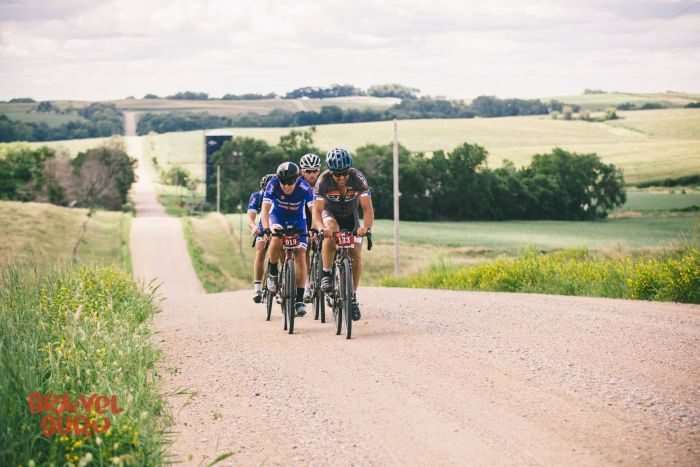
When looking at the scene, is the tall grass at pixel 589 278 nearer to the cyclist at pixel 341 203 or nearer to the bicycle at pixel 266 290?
the cyclist at pixel 341 203

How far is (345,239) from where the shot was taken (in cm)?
1320

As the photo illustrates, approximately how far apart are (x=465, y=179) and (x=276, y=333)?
4869 cm

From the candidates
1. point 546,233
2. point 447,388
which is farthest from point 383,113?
point 447,388

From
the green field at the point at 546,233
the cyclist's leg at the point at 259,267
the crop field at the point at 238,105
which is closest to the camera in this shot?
the cyclist's leg at the point at 259,267

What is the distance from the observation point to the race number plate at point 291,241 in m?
13.8

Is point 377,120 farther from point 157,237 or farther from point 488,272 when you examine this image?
point 488,272

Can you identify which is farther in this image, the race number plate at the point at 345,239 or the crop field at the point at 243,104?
the crop field at the point at 243,104

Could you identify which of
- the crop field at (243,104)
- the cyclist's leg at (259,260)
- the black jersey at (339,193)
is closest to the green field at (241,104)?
the crop field at (243,104)

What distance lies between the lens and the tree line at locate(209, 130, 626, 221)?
5350 cm

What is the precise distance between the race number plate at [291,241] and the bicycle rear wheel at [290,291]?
20 cm

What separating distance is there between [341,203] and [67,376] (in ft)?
18.8

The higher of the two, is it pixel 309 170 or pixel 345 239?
pixel 309 170

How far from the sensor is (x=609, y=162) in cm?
5506

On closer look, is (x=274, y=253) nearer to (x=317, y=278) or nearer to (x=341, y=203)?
(x=317, y=278)
